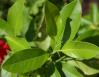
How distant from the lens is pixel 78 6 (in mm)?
948

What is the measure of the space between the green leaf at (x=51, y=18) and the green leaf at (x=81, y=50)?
55mm

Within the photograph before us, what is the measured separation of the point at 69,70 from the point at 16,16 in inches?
8.9

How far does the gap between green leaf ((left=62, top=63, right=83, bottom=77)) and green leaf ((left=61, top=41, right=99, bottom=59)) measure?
87 millimetres

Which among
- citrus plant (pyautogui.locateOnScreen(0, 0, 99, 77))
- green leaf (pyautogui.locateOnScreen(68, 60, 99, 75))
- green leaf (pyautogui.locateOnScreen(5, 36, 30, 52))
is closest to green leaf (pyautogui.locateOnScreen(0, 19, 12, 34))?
citrus plant (pyautogui.locateOnScreen(0, 0, 99, 77))

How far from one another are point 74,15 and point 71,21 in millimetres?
21

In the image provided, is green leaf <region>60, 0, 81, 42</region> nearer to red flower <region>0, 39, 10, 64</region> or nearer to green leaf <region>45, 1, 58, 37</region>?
green leaf <region>45, 1, 58, 37</region>

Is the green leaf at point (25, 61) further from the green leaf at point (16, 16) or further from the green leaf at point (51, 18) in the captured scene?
the green leaf at point (16, 16)

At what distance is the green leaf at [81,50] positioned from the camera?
850 millimetres

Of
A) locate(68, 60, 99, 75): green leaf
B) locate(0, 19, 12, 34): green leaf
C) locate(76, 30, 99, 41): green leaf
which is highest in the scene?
locate(0, 19, 12, 34): green leaf

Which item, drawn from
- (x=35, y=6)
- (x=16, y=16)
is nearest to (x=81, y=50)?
(x=16, y=16)

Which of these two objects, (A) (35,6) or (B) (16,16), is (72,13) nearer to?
(B) (16,16)

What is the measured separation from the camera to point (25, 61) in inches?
34.2

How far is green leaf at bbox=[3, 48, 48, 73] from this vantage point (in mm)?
841

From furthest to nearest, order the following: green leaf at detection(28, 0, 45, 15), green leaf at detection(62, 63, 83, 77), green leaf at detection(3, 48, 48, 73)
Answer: green leaf at detection(28, 0, 45, 15), green leaf at detection(62, 63, 83, 77), green leaf at detection(3, 48, 48, 73)
